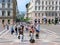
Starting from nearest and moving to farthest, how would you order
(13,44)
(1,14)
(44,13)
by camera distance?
(13,44), (1,14), (44,13)

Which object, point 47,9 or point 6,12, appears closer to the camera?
point 6,12

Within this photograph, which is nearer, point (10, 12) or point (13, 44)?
point (13, 44)

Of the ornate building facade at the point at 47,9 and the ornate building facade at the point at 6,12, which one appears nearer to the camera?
the ornate building facade at the point at 6,12

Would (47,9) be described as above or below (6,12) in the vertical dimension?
above

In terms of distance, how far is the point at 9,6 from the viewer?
115 m

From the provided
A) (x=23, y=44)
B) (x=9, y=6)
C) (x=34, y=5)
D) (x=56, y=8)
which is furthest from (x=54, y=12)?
(x=23, y=44)

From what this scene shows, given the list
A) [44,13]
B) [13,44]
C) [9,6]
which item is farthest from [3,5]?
[13,44]

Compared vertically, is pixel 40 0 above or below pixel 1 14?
above

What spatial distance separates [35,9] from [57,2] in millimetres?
13202

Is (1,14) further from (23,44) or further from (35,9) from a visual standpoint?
(23,44)

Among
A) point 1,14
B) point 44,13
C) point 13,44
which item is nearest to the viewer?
point 13,44

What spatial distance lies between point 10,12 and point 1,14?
4061mm

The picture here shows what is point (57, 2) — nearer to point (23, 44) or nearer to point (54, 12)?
point (54, 12)

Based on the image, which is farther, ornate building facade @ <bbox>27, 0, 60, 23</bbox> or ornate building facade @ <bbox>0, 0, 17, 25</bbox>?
ornate building facade @ <bbox>27, 0, 60, 23</bbox>
